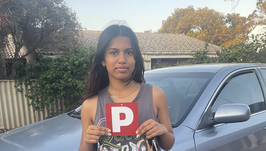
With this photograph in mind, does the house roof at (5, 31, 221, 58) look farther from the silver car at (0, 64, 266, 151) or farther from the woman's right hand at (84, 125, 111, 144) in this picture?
the woman's right hand at (84, 125, 111, 144)

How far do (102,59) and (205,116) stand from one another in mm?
1105

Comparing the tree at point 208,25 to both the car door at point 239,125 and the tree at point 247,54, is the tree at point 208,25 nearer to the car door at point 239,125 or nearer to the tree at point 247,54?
the tree at point 247,54

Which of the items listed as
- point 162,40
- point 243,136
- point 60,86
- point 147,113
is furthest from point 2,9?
point 162,40

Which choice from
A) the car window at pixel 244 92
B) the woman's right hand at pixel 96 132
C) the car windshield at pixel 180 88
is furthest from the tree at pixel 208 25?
the woman's right hand at pixel 96 132

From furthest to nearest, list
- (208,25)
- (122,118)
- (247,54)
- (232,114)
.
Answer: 1. (208,25)
2. (247,54)
3. (232,114)
4. (122,118)

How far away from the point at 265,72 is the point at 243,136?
3.96ft

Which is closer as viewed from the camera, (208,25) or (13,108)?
(13,108)

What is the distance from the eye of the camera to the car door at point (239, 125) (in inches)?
66.7

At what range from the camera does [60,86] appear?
5238 mm

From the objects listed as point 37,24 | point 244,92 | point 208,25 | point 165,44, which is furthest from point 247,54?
point 208,25

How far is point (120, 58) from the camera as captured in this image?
1.07m

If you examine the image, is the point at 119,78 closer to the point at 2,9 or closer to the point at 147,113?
the point at 147,113

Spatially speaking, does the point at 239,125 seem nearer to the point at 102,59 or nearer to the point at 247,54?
the point at 102,59

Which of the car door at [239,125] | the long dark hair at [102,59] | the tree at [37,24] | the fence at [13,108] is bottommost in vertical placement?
the fence at [13,108]
